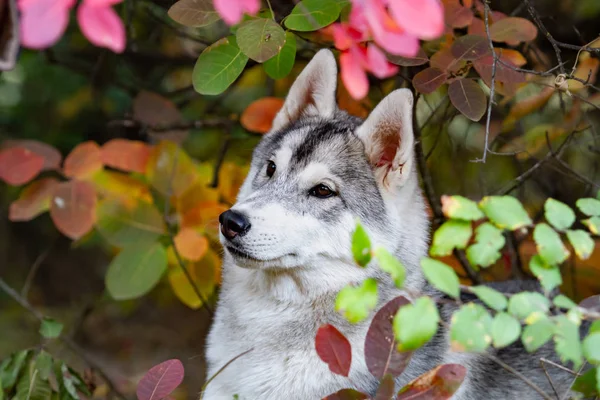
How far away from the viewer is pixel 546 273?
2014mm

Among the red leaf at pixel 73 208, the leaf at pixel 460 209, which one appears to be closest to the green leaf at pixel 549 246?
the leaf at pixel 460 209

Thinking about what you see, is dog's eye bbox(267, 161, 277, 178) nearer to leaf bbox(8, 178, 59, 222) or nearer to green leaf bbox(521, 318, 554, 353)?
leaf bbox(8, 178, 59, 222)

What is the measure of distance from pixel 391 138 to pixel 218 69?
30.8 inches

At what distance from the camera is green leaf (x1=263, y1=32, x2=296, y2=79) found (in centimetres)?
310

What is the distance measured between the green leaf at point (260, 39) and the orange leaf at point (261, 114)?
133 cm

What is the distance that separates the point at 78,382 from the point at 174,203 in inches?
48.6

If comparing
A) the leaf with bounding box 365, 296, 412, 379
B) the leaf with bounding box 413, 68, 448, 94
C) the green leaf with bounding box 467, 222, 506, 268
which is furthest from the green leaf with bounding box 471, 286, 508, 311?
the leaf with bounding box 413, 68, 448, 94

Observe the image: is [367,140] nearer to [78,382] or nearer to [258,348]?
[258,348]

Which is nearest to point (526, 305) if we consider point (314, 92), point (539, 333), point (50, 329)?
point (539, 333)

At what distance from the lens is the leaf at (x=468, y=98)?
3.02m

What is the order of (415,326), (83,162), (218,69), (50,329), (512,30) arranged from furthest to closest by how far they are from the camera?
(83,162)
(50,329)
(512,30)
(218,69)
(415,326)

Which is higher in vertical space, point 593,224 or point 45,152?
point 593,224

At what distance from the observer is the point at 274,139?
3.50 meters

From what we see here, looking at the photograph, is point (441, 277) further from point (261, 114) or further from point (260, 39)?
point (261, 114)
